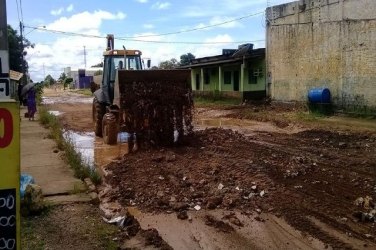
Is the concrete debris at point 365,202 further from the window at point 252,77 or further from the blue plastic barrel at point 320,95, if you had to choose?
the window at point 252,77

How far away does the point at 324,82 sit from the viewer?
72.5 feet

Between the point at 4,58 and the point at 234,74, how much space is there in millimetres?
30465

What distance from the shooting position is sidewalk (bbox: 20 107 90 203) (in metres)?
7.92

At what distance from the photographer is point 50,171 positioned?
9.83 meters

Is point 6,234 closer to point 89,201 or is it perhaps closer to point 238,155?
point 89,201

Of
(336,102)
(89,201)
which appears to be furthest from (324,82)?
(89,201)

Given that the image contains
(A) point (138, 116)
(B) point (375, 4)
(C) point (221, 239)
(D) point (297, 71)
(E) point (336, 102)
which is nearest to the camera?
(C) point (221, 239)

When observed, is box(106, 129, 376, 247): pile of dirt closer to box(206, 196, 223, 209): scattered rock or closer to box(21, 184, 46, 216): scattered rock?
box(206, 196, 223, 209): scattered rock

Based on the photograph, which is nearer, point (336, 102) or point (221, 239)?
point (221, 239)

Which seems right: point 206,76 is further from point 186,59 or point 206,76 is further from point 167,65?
point 186,59

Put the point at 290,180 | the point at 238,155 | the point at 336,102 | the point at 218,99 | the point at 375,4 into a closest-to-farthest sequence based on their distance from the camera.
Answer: the point at 290,180
the point at 238,155
the point at 375,4
the point at 336,102
the point at 218,99

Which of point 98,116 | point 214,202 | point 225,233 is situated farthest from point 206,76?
point 225,233

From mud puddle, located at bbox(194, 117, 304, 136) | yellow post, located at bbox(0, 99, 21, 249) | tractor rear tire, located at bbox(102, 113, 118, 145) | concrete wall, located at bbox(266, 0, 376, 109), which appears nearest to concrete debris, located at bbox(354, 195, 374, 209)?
yellow post, located at bbox(0, 99, 21, 249)

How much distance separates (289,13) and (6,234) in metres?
23.7
